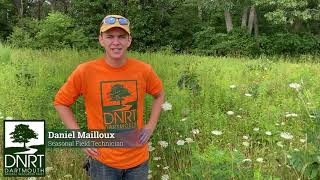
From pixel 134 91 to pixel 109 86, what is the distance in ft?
0.63

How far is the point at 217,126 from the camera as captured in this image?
5.61m

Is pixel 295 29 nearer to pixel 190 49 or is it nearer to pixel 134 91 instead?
pixel 190 49

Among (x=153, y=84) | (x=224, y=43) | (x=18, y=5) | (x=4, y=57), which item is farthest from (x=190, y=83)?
(x=18, y=5)

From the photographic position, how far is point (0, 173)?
4469mm

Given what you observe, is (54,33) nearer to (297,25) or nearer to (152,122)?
(297,25)

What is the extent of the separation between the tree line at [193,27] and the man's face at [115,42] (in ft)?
66.0

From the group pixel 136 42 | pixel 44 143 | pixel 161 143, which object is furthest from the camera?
pixel 136 42

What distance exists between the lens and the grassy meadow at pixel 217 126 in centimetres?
396

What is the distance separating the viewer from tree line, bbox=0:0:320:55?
980 inches

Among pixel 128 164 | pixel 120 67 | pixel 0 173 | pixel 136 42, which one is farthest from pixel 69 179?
pixel 136 42

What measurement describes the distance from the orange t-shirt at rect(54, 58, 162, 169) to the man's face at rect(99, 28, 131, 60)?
0.10 meters

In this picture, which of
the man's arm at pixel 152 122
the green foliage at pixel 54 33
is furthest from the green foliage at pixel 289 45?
the man's arm at pixel 152 122

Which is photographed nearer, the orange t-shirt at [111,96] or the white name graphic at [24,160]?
the orange t-shirt at [111,96]

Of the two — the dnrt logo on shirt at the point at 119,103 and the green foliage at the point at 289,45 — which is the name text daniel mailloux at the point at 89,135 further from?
the green foliage at the point at 289,45
